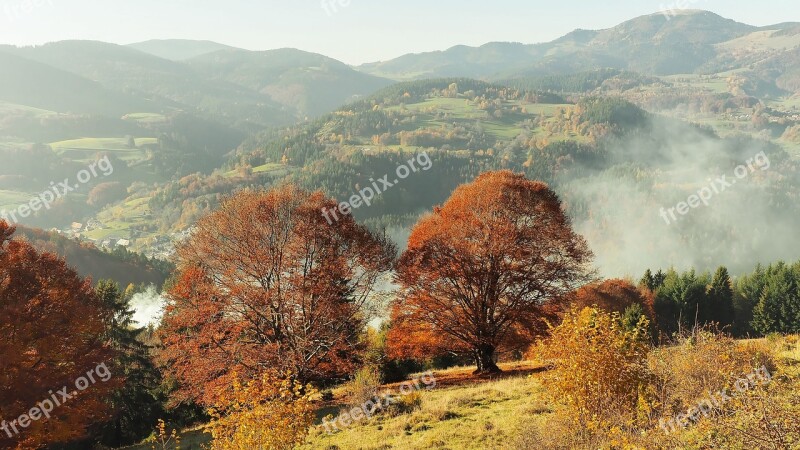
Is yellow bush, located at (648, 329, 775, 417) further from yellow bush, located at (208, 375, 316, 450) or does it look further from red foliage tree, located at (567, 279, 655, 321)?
red foliage tree, located at (567, 279, 655, 321)

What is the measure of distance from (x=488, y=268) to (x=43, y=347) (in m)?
26.8

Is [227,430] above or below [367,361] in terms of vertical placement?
above

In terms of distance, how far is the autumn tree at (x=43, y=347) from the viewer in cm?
2358

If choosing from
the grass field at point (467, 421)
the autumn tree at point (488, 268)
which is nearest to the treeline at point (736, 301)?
the autumn tree at point (488, 268)

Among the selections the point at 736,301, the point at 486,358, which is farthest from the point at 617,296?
the point at 486,358

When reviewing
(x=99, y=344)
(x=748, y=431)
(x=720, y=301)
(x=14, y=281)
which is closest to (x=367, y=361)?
(x=99, y=344)

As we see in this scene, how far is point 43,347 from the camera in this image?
26.2 metres

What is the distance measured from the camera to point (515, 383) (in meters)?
26.6

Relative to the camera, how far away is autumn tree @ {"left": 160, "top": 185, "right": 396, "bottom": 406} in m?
29.2

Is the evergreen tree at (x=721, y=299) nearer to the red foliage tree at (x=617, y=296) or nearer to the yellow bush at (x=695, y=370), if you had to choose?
the red foliage tree at (x=617, y=296)

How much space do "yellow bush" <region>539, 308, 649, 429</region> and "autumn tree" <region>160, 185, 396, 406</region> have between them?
17888 mm

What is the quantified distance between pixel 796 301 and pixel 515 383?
2967 inches

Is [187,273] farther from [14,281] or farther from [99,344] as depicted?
[14,281]

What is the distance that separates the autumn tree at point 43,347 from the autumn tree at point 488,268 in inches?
749
